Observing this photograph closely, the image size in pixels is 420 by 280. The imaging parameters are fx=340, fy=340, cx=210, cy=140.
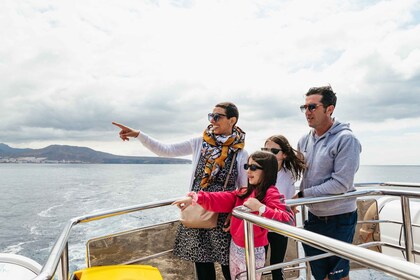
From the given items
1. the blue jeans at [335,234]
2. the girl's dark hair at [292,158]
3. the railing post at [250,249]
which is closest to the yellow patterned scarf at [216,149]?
the girl's dark hair at [292,158]

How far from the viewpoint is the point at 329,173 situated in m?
2.70

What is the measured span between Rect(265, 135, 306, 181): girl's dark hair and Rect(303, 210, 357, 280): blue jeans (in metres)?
0.40

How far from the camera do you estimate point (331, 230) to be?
106 inches

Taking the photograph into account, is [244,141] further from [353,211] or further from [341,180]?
[353,211]

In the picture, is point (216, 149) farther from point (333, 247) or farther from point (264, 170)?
point (333, 247)

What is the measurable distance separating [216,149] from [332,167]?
930 mm

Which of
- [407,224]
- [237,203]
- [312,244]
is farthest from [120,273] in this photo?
[407,224]

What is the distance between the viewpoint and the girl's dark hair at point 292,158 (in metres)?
2.87

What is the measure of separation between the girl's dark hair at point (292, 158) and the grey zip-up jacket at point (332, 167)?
0.05 metres

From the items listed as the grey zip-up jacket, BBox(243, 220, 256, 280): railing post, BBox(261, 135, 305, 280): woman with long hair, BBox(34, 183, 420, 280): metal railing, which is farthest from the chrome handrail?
BBox(261, 135, 305, 280): woman with long hair

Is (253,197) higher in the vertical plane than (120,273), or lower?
higher

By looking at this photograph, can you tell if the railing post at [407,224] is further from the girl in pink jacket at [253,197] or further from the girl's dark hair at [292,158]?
the girl in pink jacket at [253,197]

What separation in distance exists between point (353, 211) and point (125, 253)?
2.16 m

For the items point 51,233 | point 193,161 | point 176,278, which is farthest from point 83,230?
point 193,161
